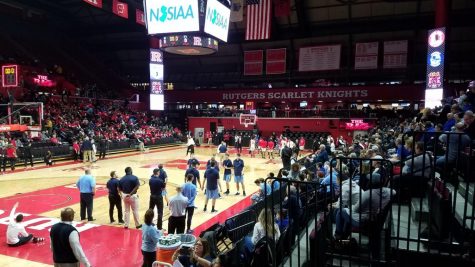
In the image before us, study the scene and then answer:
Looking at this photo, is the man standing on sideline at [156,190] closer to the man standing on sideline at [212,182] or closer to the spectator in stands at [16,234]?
the man standing on sideline at [212,182]

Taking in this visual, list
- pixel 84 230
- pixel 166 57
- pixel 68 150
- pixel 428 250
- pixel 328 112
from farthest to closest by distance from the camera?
pixel 166 57
pixel 328 112
pixel 68 150
pixel 84 230
pixel 428 250

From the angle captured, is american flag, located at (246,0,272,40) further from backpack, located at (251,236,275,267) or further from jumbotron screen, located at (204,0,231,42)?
backpack, located at (251,236,275,267)

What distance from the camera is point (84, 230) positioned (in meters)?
9.42

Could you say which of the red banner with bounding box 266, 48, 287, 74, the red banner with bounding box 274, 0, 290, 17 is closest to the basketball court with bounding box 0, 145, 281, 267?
the red banner with bounding box 274, 0, 290, 17

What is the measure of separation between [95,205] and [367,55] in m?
26.3

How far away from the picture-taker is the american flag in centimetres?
2461

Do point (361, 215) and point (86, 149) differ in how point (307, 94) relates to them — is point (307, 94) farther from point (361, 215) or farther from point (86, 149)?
point (361, 215)

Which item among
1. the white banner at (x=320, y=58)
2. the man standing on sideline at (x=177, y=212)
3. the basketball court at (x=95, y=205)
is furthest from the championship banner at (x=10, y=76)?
the white banner at (x=320, y=58)

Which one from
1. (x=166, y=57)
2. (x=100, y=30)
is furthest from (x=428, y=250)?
(x=166, y=57)

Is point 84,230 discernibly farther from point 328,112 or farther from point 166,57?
point 166,57

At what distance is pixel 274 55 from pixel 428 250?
31.6 m

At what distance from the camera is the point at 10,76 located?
23.8 metres

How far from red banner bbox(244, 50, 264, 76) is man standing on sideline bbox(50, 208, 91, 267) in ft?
102

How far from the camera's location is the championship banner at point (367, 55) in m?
30.2
